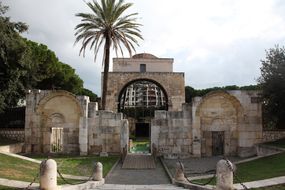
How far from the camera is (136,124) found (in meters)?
62.5

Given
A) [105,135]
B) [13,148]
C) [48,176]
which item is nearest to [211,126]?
[105,135]

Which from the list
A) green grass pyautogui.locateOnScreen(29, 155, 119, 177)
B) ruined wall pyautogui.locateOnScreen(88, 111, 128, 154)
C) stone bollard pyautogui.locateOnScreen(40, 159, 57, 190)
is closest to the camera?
stone bollard pyautogui.locateOnScreen(40, 159, 57, 190)

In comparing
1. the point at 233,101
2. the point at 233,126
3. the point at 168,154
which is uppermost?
the point at 233,101

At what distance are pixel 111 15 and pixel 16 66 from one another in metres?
8.69

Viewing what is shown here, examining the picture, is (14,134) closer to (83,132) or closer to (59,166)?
(83,132)

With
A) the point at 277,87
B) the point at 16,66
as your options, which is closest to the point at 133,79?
the point at 16,66

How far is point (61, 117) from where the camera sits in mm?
27188

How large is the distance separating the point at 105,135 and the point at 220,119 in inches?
329

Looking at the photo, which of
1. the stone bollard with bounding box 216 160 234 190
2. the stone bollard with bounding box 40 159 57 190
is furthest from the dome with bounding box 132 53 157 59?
the stone bollard with bounding box 40 159 57 190

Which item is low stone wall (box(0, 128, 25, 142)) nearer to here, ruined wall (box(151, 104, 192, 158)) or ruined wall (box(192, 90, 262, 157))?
ruined wall (box(151, 104, 192, 158))

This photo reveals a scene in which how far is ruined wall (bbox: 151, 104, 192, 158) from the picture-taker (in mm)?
25953

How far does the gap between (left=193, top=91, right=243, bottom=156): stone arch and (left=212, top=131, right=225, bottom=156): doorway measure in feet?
0.61

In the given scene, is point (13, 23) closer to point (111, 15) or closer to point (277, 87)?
point (111, 15)

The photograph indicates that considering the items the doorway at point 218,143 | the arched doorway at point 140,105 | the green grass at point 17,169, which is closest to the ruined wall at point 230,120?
the doorway at point 218,143
